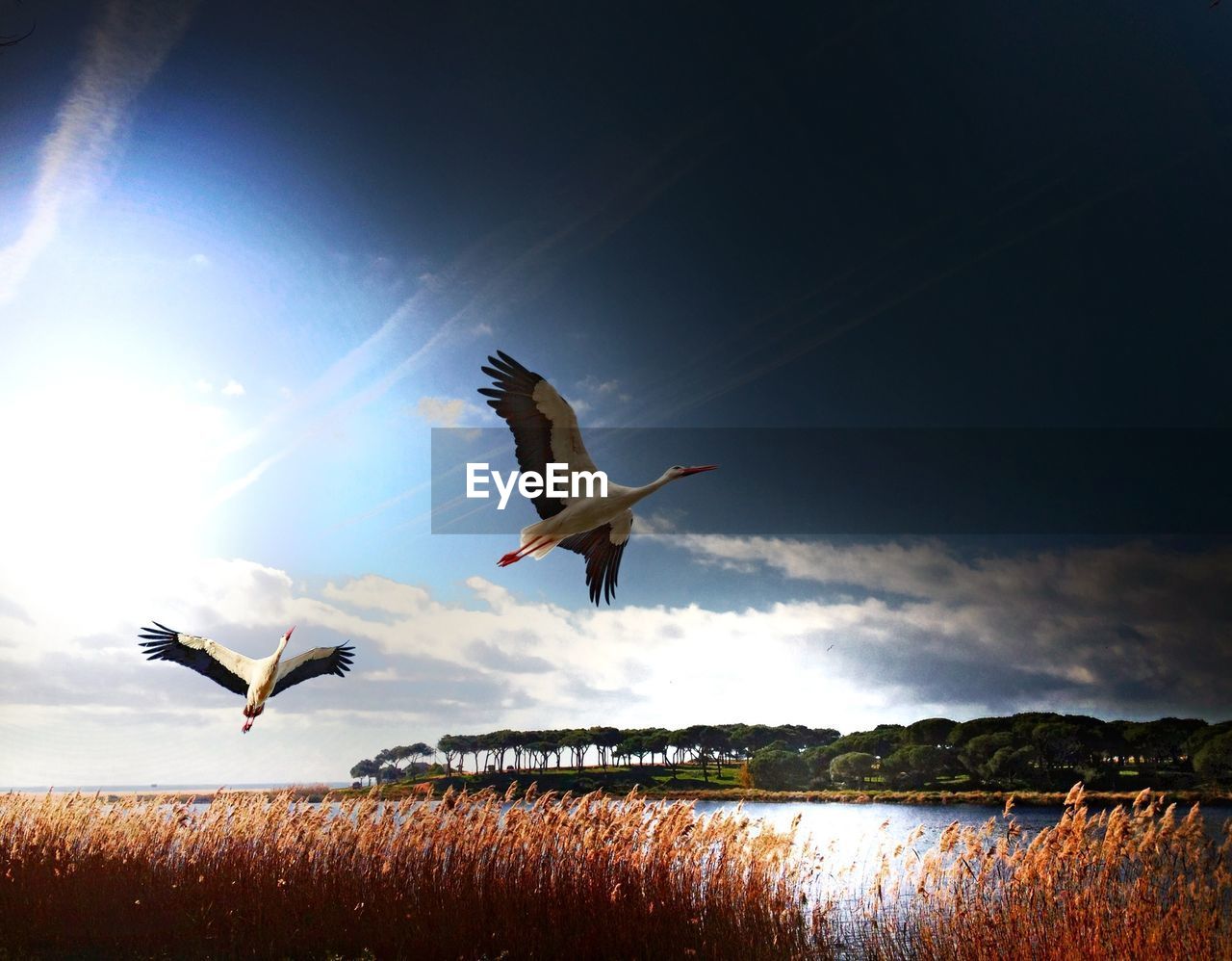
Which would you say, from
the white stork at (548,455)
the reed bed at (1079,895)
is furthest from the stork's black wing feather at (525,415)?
the reed bed at (1079,895)

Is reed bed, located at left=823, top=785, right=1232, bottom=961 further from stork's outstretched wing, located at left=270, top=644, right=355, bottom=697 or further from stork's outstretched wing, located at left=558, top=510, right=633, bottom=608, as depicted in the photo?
stork's outstretched wing, located at left=270, top=644, right=355, bottom=697

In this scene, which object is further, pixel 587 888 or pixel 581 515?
pixel 587 888

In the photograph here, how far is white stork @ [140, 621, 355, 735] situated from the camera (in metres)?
7.44

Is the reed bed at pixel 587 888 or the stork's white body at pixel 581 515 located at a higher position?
the stork's white body at pixel 581 515

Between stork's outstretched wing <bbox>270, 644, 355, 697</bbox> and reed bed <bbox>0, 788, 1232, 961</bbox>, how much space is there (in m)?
1.29

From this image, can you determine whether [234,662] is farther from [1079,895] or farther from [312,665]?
[1079,895]

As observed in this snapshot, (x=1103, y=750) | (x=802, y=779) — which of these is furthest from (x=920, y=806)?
(x=1103, y=750)

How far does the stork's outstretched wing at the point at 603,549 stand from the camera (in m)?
6.80

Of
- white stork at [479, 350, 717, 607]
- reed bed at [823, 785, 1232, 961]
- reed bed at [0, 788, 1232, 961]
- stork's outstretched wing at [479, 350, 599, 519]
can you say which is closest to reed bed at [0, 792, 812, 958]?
reed bed at [0, 788, 1232, 961]

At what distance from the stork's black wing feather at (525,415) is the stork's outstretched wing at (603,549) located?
45cm

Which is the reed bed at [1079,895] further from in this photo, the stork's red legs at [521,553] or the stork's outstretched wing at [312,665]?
the stork's outstretched wing at [312,665]

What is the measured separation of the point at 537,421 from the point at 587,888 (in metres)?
3.84

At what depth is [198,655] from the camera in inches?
309

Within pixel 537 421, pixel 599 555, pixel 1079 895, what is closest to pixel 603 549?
pixel 599 555
